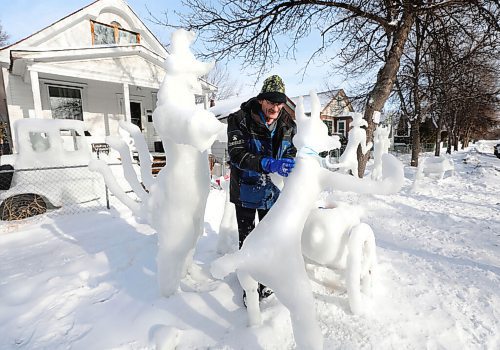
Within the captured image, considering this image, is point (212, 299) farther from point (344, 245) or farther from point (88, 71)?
point (88, 71)

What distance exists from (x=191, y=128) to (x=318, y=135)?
2.70ft

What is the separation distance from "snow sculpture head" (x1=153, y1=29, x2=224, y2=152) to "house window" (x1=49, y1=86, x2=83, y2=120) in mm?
9701

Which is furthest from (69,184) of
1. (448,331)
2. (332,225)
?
(448,331)

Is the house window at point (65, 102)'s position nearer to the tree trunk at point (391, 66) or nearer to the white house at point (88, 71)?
the white house at point (88, 71)

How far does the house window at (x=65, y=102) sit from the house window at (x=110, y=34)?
231 centimetres

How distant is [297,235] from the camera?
66.1 inches

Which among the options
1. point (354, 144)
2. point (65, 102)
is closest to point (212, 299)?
point (354, 144)

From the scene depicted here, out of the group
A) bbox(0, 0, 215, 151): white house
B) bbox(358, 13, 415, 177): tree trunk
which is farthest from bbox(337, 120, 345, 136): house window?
bbox(358, 13, 415, 177): tree trunk

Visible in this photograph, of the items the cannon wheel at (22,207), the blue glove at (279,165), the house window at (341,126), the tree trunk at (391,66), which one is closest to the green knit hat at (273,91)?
the blue glove at (279,165)

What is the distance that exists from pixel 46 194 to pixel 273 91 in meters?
5.66

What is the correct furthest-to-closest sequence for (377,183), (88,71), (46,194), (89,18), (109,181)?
(89,18) → (88,71) → (46,194) → (109,181) → (377,183)

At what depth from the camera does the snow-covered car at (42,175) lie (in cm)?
526

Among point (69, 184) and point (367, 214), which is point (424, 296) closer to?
point (367, 214)

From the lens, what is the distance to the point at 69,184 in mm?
5871
